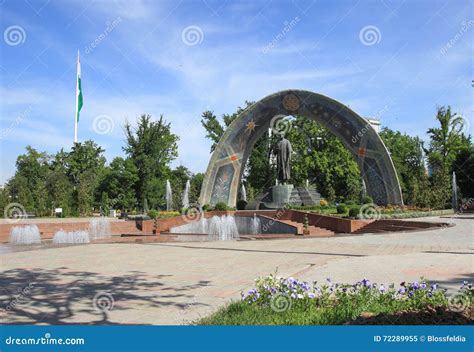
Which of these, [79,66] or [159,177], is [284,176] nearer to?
[79,66]

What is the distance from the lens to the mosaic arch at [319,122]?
3344 cm

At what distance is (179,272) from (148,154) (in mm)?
45843

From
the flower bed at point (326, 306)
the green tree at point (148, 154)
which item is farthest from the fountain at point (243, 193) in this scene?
the flower bed at point (326, 306)

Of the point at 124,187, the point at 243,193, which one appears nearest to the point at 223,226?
the point at 243,193

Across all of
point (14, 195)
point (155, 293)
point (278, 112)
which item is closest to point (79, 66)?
point (278, 112)

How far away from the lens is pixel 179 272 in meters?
8.53

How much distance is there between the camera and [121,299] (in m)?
6.21

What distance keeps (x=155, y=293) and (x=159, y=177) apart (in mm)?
48715

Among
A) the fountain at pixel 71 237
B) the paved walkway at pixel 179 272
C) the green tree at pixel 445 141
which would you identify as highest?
the green tree at pixel 445 141

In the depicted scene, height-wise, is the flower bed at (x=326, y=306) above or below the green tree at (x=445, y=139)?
below

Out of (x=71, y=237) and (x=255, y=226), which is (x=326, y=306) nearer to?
(x=71, y=237)

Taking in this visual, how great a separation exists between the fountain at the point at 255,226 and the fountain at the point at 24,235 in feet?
35.4

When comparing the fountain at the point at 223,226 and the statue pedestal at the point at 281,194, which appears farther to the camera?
the statue pedestal at the point at 281,194

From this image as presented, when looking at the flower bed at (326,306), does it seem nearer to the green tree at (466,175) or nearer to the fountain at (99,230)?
the fountain at (99,230)
